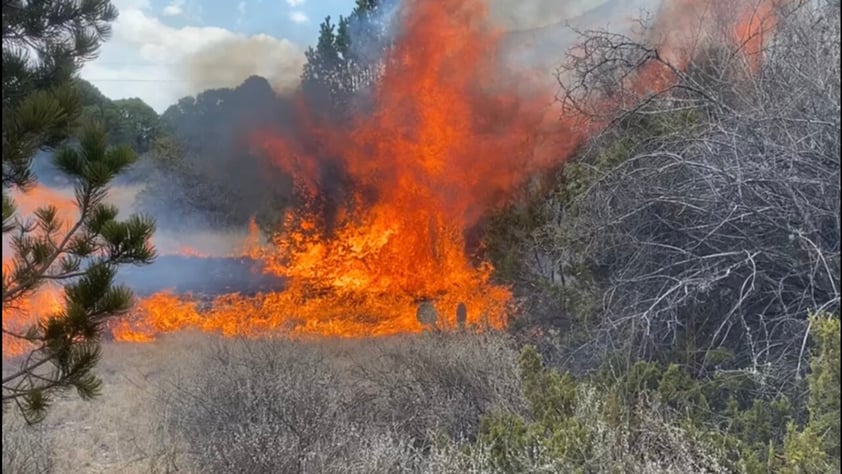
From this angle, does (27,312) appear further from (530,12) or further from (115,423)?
(530,12)

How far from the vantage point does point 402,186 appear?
36.7 ft

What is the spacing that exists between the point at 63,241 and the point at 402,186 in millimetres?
8232

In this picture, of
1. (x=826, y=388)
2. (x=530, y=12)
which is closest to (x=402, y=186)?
(x=530, y=12)

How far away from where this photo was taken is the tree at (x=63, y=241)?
9.90ft

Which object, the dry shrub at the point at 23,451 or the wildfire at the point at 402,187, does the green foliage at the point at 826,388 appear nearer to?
the dry shrub at the point at 23,451

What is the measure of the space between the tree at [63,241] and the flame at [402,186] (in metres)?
7.00

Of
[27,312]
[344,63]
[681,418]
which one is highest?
[344,63]

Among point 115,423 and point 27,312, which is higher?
point 27,312

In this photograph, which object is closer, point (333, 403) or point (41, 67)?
point (41, 67)

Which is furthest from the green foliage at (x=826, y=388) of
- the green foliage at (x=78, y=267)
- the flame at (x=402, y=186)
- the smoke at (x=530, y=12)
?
the smoke at (x=530, y=12)

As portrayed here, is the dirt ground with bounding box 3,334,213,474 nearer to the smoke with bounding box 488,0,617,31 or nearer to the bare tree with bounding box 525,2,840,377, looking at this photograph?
the bare tree with bounding box 525,2,840,377

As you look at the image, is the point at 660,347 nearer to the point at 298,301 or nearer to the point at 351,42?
the point at 298,301

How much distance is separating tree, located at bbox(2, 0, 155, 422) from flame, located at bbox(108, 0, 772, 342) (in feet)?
23.0

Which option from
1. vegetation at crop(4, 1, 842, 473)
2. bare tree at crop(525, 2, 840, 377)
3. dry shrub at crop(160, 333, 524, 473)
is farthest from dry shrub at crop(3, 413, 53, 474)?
bare tree at crop(525, 2, 840, 377)
